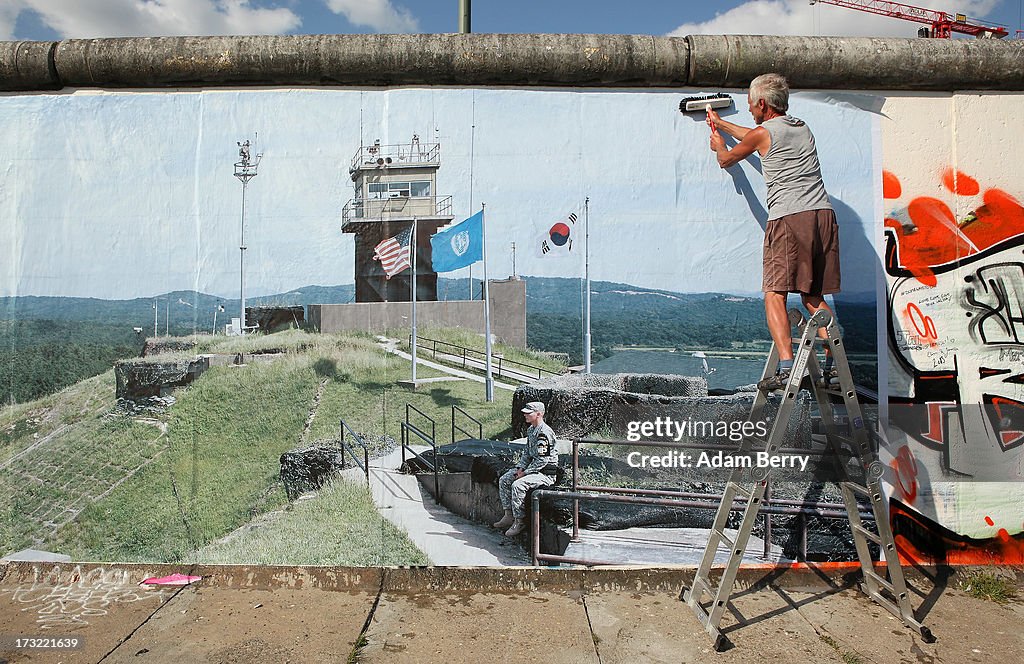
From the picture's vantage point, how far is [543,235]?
15.7 feet

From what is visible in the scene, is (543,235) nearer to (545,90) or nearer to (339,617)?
(545,90)

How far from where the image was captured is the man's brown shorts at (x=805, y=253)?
4.54 meters

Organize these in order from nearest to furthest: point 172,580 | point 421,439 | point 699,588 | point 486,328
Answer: point 699,588 → point 172,580 → point 421,439 → point 486,328

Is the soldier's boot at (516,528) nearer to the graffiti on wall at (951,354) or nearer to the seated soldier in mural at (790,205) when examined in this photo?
the seated soldier in mural at (790,205)

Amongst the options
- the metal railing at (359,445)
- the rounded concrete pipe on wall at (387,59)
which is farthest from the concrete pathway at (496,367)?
the rounded concrete pipe on wall at (387,59)

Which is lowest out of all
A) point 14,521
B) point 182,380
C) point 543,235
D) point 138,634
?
point 138,634

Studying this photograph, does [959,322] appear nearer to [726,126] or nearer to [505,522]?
[726,126]

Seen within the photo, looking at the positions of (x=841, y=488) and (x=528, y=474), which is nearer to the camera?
(x=841, y=488)

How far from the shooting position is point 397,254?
4.79 m

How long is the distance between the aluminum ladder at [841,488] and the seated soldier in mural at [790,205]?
363mm

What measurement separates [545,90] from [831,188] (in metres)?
1.99

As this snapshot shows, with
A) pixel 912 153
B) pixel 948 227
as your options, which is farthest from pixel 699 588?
pixel 912 153

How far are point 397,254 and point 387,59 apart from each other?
A: 124 centimetres

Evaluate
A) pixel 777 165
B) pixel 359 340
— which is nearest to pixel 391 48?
pixel 359 340
